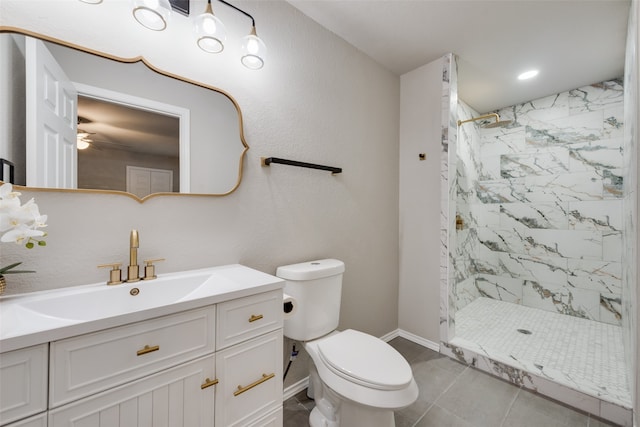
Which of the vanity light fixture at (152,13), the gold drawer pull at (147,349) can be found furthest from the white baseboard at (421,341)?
the vanity light fixture at (152,13)

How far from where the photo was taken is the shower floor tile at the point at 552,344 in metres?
1.68

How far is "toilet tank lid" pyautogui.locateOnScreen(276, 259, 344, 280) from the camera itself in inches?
57.8

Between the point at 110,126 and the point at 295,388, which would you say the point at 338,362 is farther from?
the point at 110,126

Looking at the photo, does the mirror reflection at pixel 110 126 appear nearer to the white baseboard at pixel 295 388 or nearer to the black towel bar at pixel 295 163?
the black towel bar at pixel 295 163

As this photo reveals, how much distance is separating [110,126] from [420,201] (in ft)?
7.20

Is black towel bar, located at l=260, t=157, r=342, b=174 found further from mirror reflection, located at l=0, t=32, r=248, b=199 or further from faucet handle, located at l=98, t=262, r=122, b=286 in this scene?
faucet handle, located at l=98, t=262, r=122, b=286

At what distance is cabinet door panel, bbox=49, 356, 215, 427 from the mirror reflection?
719mm

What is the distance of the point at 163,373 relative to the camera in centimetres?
82

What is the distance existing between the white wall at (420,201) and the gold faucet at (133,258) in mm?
2083

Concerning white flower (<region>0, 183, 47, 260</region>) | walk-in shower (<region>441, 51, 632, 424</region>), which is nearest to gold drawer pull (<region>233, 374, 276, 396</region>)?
white flower (<region>0, 183, 47, 260</region>)

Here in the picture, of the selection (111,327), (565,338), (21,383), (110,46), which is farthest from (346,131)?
(565,338)

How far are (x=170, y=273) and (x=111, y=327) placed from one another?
484 millimetres

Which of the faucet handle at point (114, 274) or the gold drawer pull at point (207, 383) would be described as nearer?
the gold drawer pull at point (207, 383)

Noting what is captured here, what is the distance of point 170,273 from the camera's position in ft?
3.91
